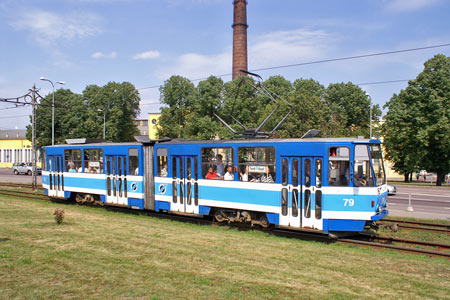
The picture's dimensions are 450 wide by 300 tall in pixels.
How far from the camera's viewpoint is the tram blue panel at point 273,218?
11.5 metres

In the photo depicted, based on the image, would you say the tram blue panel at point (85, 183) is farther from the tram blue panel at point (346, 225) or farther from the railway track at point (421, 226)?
the railway track at point (421, 226)

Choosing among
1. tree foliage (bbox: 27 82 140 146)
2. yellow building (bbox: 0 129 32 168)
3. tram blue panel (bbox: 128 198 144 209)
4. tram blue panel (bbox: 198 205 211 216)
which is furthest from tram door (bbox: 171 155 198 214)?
yellow building (bbox: 0 129 32 168)

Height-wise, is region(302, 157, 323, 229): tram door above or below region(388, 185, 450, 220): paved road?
above

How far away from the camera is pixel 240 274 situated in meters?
7.14

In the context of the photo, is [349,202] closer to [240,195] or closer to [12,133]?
[240,195]

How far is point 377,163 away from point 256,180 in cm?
353

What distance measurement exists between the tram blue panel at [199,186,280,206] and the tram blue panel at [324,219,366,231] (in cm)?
164

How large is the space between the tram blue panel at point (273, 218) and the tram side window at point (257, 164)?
1009mm

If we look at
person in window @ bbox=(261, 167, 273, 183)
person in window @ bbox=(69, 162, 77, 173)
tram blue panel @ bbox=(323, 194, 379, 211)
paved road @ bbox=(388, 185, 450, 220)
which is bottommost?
paved road @ bbox=(388, 185, 450, 220)

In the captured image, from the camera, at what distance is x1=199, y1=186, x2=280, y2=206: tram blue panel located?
11617 mm

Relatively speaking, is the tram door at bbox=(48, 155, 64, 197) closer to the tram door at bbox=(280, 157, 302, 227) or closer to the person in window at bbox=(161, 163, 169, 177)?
the person in window at bbox=(161, 163, 169, 177)

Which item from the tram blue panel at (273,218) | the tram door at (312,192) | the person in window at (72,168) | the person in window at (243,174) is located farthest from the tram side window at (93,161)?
the tram door at (312,192)

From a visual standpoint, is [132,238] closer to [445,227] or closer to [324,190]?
[324,190]

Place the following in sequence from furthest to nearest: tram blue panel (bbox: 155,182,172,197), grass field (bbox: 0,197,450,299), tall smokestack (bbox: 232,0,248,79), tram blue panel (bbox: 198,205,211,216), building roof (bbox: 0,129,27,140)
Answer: building roof (bbox: 0,129,27,140) → tall smokestack (bbox: 232,0,248,79) → tram blue panel (bbox: 155,182,172,197) → tram blue panel (bbox: 198,205,211,216) → grass field (bbox: 0,197,450,299)
